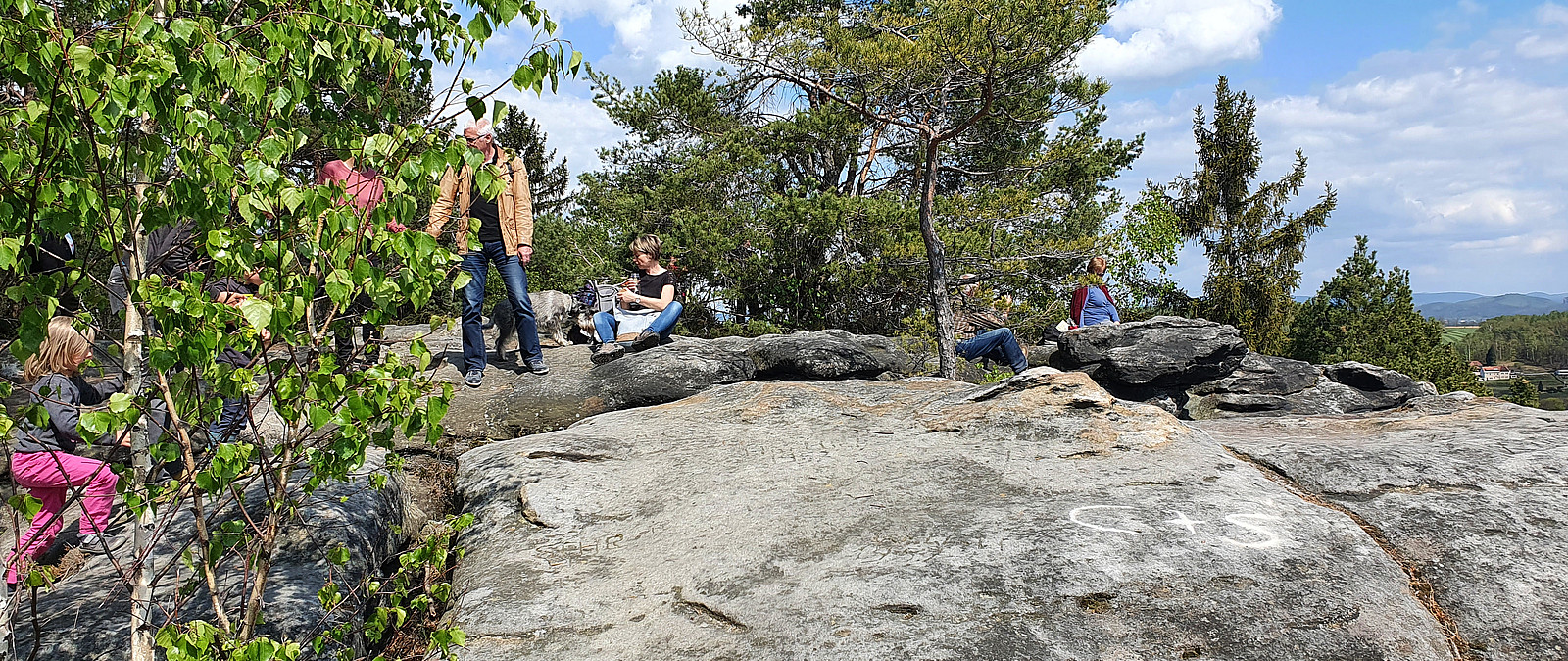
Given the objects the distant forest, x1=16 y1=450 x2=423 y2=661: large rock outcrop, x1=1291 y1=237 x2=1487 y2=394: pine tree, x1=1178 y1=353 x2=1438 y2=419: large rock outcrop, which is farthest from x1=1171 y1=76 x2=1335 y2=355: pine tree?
the distant forest

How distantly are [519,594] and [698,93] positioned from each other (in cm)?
1443

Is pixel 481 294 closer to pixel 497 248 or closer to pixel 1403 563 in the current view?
pixel 497 248

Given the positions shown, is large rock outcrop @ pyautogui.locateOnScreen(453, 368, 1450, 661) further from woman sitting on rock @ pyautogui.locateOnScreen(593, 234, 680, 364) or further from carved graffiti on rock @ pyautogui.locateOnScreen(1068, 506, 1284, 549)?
woman sitting on rock @ pyautogui.locateOnScreen(593, 234, 680, 364)

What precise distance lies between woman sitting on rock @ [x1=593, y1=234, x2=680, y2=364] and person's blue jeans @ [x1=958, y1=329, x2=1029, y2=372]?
3281 mm

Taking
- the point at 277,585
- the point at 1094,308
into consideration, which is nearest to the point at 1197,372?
the point at 1094,308

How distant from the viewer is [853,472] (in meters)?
4.73

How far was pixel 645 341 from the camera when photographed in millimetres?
8336

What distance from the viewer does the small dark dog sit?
875cm

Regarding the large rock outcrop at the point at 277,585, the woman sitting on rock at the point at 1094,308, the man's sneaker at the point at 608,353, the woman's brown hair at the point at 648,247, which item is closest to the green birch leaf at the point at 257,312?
the large rock outcrop at the point at 277,585

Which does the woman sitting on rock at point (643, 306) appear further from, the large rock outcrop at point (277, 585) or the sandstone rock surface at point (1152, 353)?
the sandstone rock surface at point (1152, 353)

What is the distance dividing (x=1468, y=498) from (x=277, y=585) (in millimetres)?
5086

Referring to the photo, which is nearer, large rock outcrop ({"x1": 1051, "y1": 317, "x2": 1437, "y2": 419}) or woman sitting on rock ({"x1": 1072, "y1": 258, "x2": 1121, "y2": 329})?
large rock outcrop ({"x1": 1051, "y1": 317, "x2": 1437, "y2": 419})

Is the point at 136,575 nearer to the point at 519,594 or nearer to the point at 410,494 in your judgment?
the point at 519,594

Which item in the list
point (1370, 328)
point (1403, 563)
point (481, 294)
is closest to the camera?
point (1403, 563)
